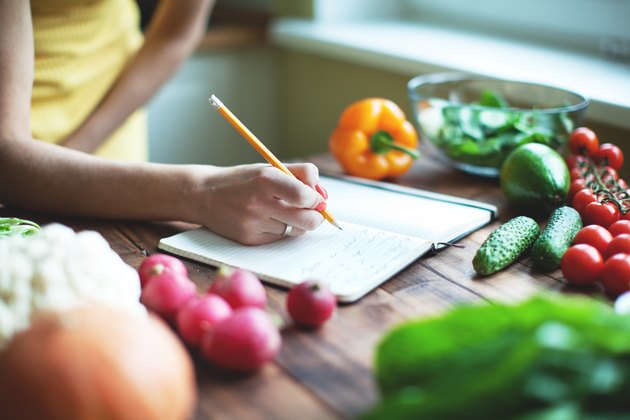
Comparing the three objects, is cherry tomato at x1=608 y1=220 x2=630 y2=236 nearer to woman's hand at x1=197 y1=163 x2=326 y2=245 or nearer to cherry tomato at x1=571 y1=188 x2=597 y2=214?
cherry tomato at x1=571 y1=188 x2=597 y2=214

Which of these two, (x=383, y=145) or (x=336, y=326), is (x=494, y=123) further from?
(x=336, y=326)

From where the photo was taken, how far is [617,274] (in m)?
0.87

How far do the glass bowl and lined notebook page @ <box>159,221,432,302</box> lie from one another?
373mm

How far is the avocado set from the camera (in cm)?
113

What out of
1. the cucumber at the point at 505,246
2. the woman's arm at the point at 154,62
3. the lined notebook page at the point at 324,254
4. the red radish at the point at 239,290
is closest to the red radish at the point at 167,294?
the red radish at the point at 239,290

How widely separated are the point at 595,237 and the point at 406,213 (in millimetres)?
305

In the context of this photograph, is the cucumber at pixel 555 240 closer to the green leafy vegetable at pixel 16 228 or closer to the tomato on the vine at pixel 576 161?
the tomato on the vine at pixel 576 161

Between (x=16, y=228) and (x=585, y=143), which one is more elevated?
(x=585, y=143)

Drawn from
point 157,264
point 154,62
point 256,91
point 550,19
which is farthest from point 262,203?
point 256,91

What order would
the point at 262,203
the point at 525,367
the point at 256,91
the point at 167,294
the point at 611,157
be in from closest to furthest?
1. the point at 525,367
2. the point at 167,294
3. the point at 262,203
4. the point at 611,157
5. the point at 256,91

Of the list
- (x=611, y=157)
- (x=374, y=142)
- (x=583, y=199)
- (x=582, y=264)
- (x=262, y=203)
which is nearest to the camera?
(x=582, y=264)

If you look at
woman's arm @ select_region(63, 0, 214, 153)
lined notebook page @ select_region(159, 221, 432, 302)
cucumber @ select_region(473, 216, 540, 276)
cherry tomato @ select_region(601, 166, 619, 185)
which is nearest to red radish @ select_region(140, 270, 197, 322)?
lined notebook page @ select_region(159, 221, 432, 302)

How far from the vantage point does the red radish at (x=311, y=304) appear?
2.58ft

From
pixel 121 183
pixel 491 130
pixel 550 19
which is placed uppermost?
pixel 550 19
